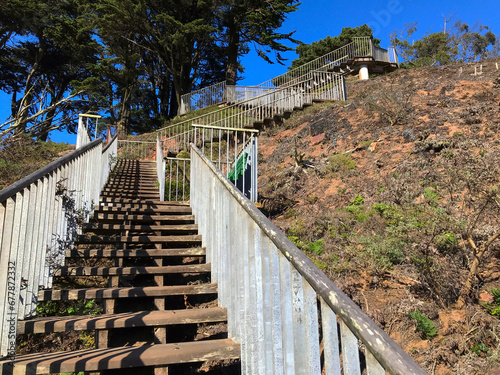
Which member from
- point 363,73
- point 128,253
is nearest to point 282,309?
point 128,253

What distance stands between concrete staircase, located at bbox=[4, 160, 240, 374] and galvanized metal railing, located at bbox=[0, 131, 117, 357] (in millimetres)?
137

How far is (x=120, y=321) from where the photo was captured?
253cm

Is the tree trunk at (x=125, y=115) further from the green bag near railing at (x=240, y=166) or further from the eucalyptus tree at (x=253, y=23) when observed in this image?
the green bag near railing at (x=240, y=166)

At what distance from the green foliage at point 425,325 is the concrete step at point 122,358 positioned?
197 centimetres

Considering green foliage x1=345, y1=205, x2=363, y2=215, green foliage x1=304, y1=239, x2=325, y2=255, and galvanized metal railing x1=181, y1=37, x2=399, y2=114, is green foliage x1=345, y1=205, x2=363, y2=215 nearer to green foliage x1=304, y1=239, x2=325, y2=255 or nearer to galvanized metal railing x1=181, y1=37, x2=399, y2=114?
green foliage x1=304, y1=239, x2=325, y2=255

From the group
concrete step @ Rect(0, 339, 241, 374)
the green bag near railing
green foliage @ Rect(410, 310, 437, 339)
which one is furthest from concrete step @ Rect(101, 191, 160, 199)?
green foliage @ Rect(410, 310, 437, 339)

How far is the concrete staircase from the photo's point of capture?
2252mm

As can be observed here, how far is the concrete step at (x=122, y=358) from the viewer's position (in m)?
2.09

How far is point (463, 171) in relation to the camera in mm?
5246

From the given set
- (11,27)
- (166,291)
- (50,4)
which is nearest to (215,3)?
(50,4)

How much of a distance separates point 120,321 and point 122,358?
Answer: 0.39 meters

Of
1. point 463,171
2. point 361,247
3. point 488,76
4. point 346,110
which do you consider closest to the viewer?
point 361,247

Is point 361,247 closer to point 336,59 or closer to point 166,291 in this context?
point 166,291

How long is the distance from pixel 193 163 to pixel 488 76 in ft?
37.7
